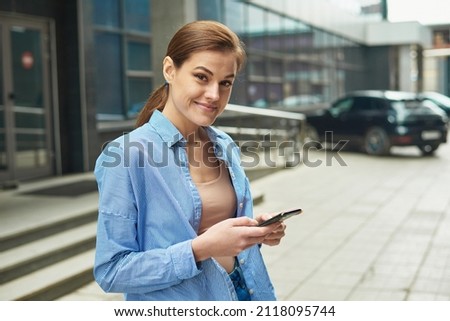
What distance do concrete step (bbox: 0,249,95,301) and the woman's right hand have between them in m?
2.90

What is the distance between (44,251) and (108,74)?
507cm

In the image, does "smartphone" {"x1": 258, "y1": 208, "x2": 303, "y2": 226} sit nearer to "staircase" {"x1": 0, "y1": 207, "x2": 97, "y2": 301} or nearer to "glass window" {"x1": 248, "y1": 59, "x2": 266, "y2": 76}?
"staircase" {"x1": 0, "y1": 207, "x2": 97, "y2": 301}

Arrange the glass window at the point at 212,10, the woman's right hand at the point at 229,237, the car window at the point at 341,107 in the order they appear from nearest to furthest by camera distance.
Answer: the woman's right hand at the point at 229,237
the glass window at the point at 212,10
the car window at the point at 341,107

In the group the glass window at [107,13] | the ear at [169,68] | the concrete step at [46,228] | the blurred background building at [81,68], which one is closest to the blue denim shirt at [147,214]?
the ear at [169,68]

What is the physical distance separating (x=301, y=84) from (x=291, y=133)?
21.6 feet

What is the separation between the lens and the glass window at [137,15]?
9961mm

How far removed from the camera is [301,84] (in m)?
18.5

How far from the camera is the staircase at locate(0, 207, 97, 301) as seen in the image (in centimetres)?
432

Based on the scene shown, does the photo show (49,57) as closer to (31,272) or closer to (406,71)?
(31,272)

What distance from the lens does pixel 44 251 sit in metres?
4.78

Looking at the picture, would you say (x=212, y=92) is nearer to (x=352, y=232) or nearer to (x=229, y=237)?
(x=229, y=237)

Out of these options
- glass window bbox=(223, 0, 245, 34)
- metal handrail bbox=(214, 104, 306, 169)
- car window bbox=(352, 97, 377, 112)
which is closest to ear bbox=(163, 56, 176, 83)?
metal handrail bbox=(214, 104, 306, 169)

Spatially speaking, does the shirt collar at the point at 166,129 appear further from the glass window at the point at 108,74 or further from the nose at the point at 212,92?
the glass window at the point at 108,74

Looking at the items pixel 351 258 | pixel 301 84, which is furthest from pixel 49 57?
pixel 301 84
